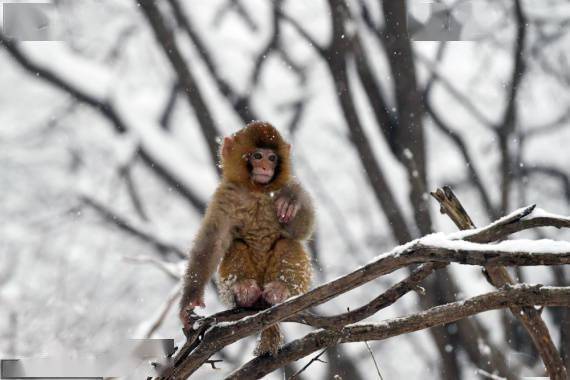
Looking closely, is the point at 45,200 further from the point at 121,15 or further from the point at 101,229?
the point at 121,15

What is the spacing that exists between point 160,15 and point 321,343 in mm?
5845

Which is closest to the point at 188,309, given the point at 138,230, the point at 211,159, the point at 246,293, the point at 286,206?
the point at 246,293

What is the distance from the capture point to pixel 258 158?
2449 millimetres

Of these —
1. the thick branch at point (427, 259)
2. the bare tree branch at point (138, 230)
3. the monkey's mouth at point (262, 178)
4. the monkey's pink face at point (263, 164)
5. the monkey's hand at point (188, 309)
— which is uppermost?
the bare tree branch at point (138, 230)

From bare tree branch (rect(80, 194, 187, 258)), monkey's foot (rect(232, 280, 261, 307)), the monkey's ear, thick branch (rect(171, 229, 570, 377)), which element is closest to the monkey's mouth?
the monkey's ear

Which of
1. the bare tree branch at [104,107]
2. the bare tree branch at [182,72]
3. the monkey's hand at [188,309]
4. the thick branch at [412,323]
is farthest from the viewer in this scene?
the bare tree branch at [104,107]

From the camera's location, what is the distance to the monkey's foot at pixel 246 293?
2.28 meters

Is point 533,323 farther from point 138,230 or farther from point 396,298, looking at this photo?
point 138,230

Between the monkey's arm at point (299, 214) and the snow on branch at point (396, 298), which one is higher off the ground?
the monkey's arm at point (299, 214)

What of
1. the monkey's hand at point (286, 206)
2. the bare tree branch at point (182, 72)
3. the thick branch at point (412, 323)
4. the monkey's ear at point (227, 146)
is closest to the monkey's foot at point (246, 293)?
the monkey's hand at point (286, 206)

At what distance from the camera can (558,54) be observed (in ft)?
25.3

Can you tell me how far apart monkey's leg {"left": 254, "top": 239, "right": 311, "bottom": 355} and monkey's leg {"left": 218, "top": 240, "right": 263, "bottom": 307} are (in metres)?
0.03

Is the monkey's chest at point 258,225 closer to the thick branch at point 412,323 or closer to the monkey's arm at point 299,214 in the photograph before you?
the monkey's arm at point 299,214

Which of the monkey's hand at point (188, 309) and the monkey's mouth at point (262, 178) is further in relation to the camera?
the monkey's mouth at point (262, 178)
